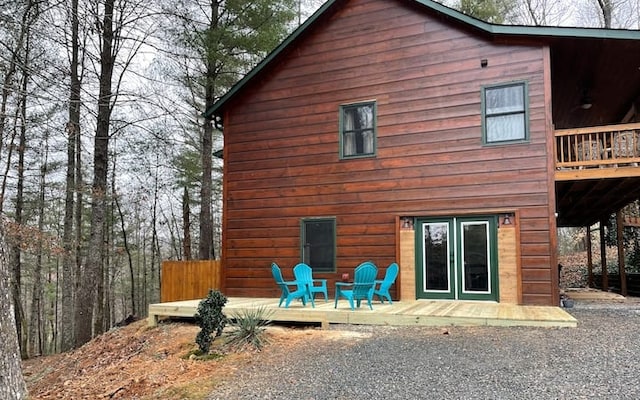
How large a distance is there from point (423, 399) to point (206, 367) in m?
2.46

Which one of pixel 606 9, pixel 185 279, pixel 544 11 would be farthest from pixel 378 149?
pixel 544 11

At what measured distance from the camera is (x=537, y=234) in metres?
7.78

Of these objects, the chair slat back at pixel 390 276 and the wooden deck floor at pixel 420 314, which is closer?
the wooden deck floor at pixel 420 314

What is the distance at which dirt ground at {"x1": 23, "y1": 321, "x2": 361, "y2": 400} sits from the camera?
15.5 ft

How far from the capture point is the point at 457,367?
4461 millimetres

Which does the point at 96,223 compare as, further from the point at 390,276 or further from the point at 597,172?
the point at 597,172

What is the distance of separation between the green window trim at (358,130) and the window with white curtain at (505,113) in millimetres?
1989

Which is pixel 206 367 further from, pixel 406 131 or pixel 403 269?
pixel 406 131

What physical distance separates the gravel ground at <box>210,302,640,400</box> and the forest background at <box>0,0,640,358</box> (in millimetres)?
4698

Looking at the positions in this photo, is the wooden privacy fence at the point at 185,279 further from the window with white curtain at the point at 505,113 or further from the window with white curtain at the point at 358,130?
the window with white curtain at the point at 505,113

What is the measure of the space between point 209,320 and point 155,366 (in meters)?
0.81

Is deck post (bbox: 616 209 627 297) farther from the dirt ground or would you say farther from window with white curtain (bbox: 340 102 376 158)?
the dirt ground

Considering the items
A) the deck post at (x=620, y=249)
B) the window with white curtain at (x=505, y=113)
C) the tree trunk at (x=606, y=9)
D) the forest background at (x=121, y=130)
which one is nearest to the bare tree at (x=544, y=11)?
the forest background at (x=121, y=130)

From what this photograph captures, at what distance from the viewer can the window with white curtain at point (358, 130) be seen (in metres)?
9.22
